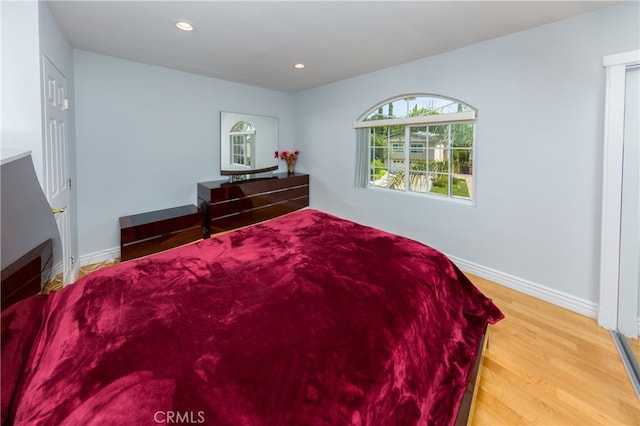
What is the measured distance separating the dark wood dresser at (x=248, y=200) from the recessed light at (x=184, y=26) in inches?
75.5

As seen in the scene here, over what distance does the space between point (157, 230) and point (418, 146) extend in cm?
342

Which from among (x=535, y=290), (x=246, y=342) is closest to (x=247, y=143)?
(x=246, y=342)

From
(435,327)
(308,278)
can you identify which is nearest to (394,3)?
(308,278)

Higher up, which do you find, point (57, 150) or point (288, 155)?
point (288, 155)

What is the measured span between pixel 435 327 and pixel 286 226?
4.01ft

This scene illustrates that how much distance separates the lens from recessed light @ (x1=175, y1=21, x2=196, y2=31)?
7.98ft

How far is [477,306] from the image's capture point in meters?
1.91

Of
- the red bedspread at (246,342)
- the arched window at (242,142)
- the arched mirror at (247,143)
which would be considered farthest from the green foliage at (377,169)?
the red bedspread at (246,342)

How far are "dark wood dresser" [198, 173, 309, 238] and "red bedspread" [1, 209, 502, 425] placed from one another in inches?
94.7

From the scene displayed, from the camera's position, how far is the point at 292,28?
254 centimetres

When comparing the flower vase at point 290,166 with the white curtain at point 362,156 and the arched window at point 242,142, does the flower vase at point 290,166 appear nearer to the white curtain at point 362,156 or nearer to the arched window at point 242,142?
the arched window at point 242,142

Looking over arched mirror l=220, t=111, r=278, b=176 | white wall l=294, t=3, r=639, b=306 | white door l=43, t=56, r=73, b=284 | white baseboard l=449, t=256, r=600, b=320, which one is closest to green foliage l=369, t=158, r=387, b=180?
white wall l=294, t=3, r=639, b=306

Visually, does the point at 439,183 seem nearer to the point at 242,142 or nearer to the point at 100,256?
the point at 242,142

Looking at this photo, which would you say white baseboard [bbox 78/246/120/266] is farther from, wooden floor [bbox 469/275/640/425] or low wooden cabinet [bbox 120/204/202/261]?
wooden floor [bbox 469/275/640/425]
